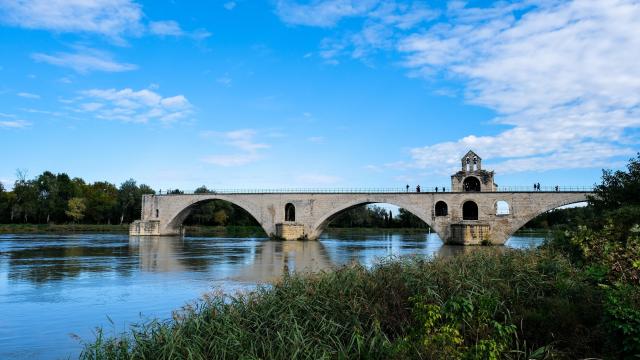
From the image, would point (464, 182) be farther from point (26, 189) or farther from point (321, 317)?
point (26, 189)

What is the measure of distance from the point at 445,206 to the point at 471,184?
3236mm

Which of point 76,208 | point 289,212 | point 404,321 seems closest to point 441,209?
point 289,212

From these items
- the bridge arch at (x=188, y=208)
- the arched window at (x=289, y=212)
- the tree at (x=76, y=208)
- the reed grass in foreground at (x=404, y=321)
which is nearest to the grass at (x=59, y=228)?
the tree at (x=76, y=208)

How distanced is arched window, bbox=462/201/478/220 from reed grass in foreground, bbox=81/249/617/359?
42117 millimetres

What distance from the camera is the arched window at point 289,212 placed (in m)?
59.4

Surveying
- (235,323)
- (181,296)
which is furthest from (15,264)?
(235,323)

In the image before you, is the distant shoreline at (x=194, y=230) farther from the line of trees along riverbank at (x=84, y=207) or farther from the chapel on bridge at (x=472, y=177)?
the chapel on bridge at (x=472, y=177)

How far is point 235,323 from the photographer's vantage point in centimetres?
745

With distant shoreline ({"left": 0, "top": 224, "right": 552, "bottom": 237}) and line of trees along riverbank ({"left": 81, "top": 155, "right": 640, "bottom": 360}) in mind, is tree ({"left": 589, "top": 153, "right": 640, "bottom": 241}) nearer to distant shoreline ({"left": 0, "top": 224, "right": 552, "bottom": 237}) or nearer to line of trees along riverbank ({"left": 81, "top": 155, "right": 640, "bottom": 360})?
line of trees along riverbank ({"left": 81, "top": 155, "right": 640, "bottom": 360})

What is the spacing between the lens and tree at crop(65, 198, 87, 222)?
265 feet

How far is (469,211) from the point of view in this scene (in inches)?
2016

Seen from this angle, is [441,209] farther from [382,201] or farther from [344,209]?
[344,209]

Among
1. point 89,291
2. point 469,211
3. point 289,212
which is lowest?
point 89,291

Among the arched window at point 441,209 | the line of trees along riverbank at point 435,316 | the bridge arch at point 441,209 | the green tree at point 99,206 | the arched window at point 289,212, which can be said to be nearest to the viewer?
the line of trees along riverbank at point 435,316
